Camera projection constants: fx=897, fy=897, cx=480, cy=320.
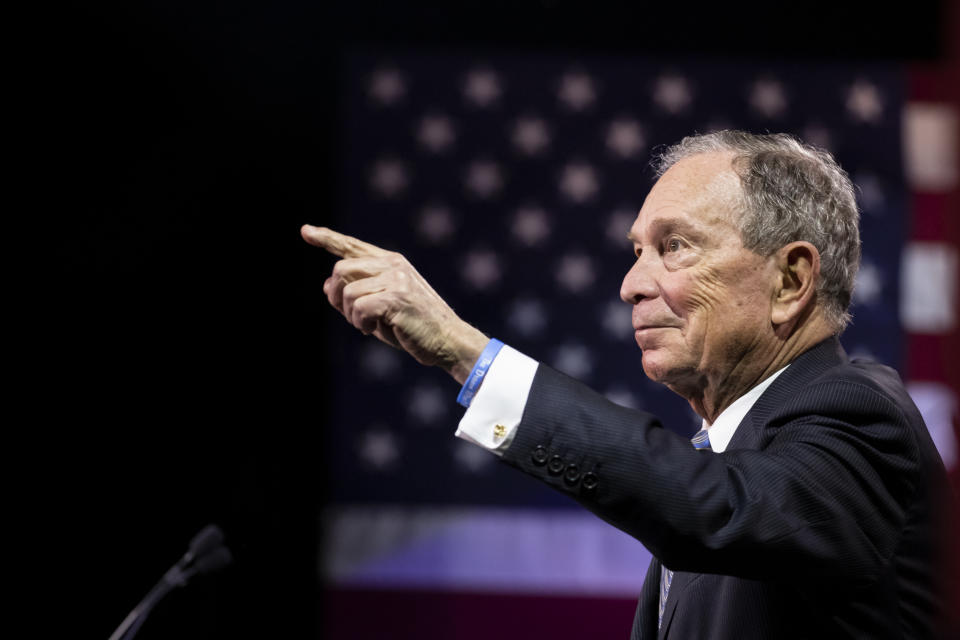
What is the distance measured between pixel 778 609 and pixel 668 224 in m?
0.68

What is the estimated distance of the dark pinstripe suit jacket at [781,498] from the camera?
3.40 ft

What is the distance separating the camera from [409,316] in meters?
1.13

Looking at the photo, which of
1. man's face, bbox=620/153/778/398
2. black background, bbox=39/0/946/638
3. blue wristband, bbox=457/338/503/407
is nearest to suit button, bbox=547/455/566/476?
blue wristband, bbox=457/338/503/407

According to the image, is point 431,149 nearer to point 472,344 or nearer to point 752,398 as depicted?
point 752,398

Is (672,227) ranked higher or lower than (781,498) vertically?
higher

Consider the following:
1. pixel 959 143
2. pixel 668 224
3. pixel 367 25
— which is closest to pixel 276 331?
pixel 367 25

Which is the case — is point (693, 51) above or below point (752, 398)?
above

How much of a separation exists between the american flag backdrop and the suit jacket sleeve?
361 centimetres

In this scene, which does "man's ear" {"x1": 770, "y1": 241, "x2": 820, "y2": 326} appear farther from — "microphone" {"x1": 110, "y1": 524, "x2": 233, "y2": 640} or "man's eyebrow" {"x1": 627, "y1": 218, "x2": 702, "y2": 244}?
"microphone" {"x1": 110, "y1": 524, "x2": 233, "y2": 640}

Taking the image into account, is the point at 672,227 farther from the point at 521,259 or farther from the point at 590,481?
the point at 521,259

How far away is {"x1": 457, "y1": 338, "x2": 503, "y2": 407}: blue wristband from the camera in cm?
111

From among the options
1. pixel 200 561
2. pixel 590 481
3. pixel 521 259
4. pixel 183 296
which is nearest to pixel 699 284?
pixel 590 481

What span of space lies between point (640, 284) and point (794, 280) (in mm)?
270

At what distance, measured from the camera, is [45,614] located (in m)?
4.62
